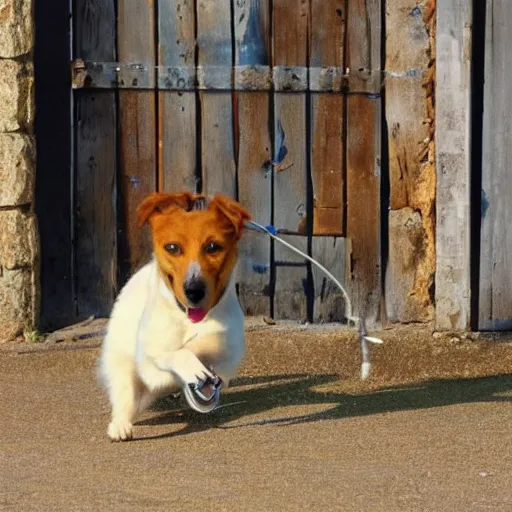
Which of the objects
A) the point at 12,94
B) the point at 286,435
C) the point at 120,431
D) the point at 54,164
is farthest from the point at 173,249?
the point at 54,164

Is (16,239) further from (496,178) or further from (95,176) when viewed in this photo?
(496,178)

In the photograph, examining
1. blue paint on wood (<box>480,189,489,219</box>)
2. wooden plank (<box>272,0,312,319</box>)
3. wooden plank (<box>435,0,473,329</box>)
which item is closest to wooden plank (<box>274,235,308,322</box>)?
wooden plank (<box>272,0,312,319</box>)

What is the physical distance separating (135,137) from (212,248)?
8.23ft

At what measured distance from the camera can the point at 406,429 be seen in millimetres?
5238

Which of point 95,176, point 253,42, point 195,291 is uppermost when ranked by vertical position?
point 253,42

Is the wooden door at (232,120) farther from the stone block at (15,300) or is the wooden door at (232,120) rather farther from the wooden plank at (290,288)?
the stone block at (15,300)

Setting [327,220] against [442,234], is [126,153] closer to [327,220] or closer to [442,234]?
[327,220]

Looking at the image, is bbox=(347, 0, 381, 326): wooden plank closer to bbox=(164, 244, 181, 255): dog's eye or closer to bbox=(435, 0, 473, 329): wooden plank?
bbox=(435, 0, 473, 329): wooden plank

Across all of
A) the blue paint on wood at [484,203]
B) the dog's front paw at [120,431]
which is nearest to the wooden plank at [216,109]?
the blue paint on wood at [484,203]

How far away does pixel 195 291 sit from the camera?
5.14 metres

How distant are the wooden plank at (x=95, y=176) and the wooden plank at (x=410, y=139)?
159 centimetres

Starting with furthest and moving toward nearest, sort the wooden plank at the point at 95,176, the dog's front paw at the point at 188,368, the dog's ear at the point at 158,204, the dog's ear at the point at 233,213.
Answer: the wooden plank at the point at 95,176
the dog's ear at the point at 158,204
the dog's ear at the point at 233,213
the dog's front paw at the point at 188,368

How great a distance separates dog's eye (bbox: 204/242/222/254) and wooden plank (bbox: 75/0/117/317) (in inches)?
96.9

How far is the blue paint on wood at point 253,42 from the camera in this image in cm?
763
